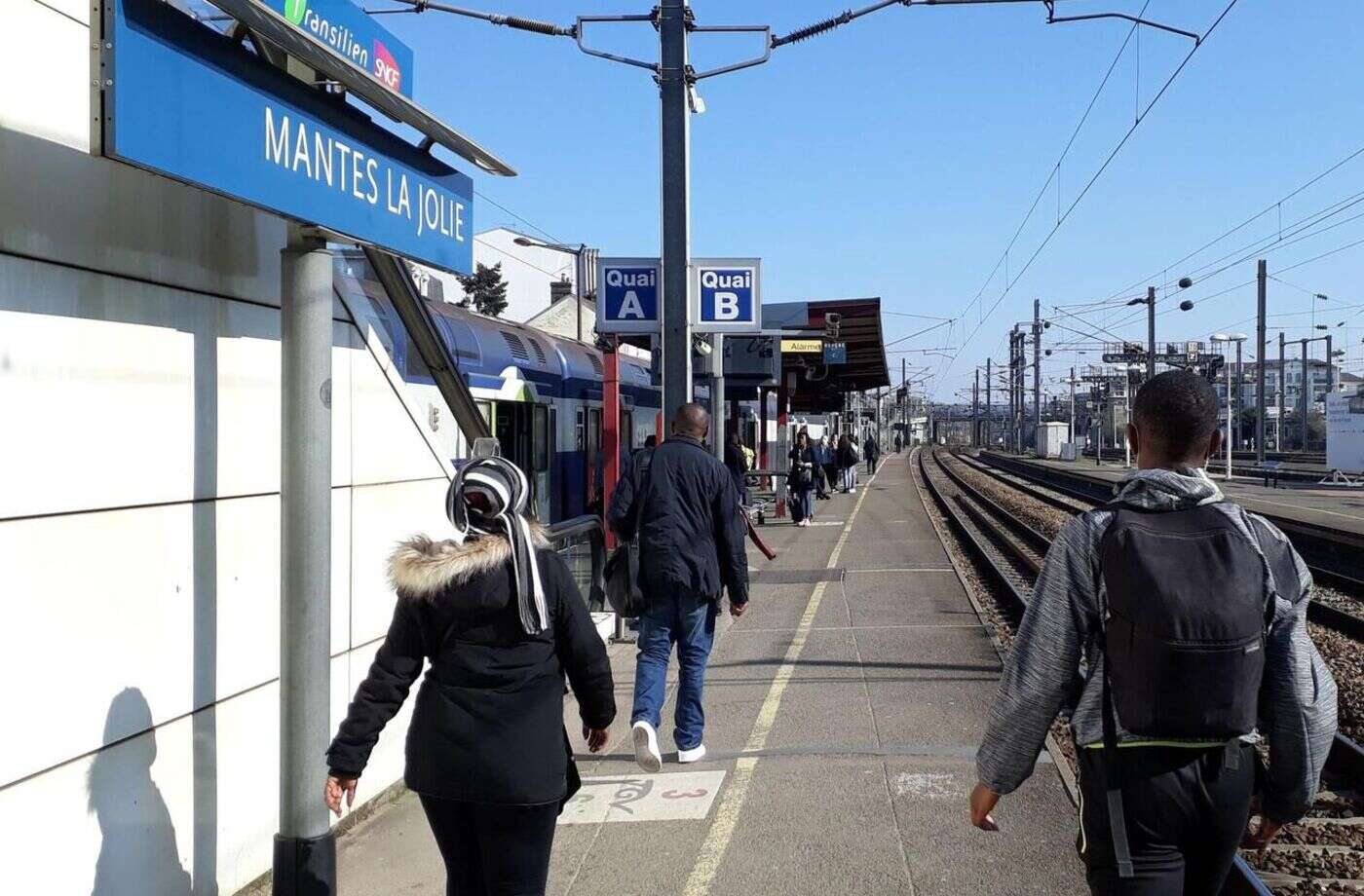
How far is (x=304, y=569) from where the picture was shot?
3.98m

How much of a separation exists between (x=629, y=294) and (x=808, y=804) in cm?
577

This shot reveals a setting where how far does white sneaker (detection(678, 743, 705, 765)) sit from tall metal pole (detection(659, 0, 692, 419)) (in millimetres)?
4150

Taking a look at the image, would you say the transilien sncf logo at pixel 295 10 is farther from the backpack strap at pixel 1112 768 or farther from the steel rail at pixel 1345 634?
the steel rail at pixel 1345 634

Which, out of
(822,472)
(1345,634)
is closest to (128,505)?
(1345,634)

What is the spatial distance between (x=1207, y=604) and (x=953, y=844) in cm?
268

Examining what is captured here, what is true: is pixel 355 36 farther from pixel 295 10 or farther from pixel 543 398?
pixel 543 398

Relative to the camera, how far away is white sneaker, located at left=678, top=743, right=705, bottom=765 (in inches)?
242

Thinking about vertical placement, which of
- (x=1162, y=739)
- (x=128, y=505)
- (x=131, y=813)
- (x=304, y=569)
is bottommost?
(x=131, y=813)

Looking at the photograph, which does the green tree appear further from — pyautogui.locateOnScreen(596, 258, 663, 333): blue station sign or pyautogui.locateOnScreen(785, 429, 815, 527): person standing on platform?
pyautogui.locateOnScreen(596, 258, 663, 333): blue station sign

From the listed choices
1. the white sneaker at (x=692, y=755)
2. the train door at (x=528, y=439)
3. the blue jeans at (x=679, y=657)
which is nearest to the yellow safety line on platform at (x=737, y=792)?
the white sneaker at (x=692, y=755)

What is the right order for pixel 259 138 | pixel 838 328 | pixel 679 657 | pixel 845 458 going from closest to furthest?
pixel 259 138, pixel 679 657, pixel 838 328, pixel 845 458

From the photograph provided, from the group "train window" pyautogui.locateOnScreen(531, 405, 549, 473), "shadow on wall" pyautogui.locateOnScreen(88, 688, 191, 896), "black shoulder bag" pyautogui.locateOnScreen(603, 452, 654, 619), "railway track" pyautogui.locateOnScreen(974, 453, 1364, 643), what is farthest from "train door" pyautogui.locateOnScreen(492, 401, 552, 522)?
"shadow on wall" pyautogui.locateOnScreen(88, 688, 191, 896)

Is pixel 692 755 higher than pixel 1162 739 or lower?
lower

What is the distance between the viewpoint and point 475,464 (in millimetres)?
3348
